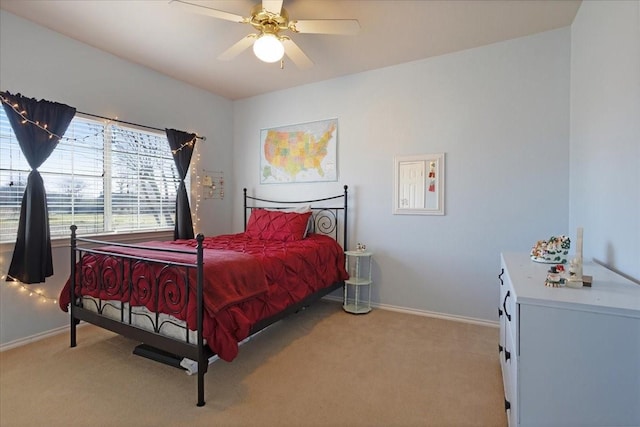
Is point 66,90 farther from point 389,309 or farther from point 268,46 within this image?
point 389,309

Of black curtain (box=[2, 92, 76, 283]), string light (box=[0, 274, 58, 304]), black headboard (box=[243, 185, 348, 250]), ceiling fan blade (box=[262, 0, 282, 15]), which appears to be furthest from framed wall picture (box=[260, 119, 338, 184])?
string light (box=[0, 274, 58, 304])

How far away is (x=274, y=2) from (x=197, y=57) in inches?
60.5

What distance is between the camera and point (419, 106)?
3.36 meters

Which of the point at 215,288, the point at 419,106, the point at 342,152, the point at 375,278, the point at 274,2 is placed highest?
the point at 274,2

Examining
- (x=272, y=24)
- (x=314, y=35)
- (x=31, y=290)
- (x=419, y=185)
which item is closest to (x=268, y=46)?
(x=272, y=24)

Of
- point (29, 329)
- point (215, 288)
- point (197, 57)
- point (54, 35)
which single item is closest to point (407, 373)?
point (215, 288)

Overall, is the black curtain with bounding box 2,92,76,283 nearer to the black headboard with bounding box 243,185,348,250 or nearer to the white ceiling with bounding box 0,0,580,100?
the white ceiling with bounding box 0,0,580,100

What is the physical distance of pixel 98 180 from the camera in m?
3.18

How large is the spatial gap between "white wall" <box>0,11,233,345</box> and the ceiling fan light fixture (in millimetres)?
1925

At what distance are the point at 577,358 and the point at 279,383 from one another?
163cm

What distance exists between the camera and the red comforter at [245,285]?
192cm

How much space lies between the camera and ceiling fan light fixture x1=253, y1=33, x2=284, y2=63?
2189 mm

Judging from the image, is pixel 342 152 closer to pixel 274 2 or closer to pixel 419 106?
pixel 419 106

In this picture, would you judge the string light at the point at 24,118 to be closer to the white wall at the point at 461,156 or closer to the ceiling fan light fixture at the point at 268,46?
the ceiling fan light fixture at the point at 268,46
